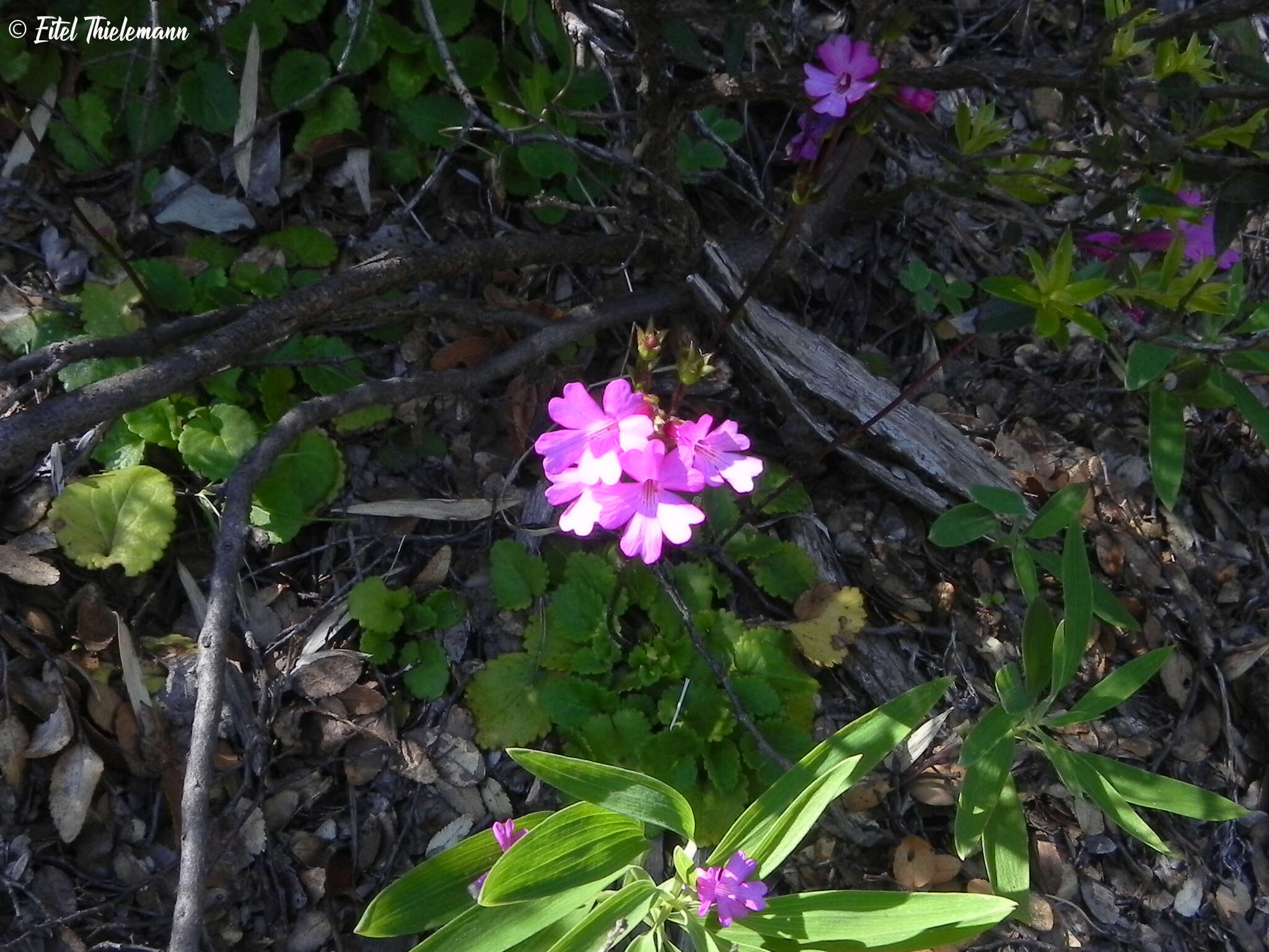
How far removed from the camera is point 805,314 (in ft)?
8.62

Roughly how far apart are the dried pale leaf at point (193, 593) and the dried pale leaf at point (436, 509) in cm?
36

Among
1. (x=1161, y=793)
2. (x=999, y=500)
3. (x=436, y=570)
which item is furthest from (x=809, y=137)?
(x=1161, y=793)

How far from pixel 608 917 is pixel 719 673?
640 mm

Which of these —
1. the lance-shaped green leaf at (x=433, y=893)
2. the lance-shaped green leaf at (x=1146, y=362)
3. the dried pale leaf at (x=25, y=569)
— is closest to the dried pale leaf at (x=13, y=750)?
the dried pale leaf at (x=25, y=569)

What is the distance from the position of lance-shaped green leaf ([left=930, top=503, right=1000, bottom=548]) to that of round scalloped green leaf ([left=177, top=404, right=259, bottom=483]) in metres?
1.53

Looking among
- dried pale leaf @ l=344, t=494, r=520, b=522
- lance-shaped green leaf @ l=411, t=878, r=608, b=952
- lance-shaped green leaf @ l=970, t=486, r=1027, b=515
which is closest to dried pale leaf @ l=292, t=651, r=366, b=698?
dried pale leaf @ l=344, t=494, r=520, b=522

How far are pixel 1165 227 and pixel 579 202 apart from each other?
4.66 feet

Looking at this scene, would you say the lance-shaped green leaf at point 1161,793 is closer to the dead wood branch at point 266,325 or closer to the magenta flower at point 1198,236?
the magenta flower at point 1198,236

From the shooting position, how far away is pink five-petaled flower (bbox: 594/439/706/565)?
59.9 inches

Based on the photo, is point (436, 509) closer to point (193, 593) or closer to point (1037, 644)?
point (193, 593)

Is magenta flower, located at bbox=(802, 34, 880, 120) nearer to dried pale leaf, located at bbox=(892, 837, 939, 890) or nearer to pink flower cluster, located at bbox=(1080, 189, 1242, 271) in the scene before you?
pink flower cluster, located at bbox=(1080, 189, 1242, 271)

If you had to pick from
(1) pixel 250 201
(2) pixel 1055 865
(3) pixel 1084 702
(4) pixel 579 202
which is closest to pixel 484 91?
(4) pixel 579 202

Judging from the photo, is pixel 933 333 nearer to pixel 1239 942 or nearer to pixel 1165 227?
pixel 1165 227

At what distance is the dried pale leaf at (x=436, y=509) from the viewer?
7.22 ft
